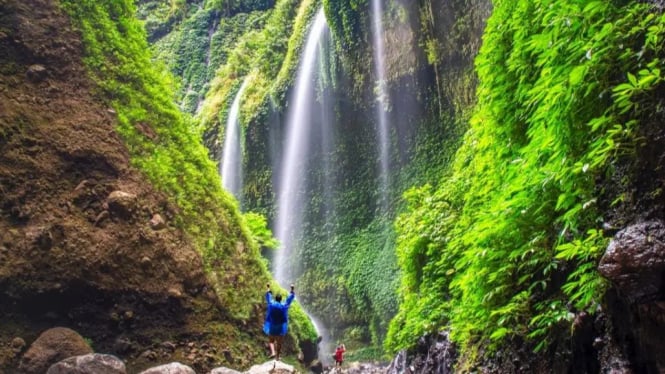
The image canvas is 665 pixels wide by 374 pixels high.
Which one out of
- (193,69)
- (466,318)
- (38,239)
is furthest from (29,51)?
(193,69)

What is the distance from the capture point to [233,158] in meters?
24.7

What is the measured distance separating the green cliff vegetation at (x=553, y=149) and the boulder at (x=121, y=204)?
261 inches

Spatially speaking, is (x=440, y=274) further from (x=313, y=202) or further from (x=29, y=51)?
(x=313, y=202)

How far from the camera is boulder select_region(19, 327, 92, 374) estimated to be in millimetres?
6914

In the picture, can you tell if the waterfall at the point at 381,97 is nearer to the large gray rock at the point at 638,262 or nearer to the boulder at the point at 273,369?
the boulder at the point at 273,369

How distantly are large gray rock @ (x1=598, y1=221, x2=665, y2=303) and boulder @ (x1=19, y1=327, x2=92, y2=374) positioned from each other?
23.9ft

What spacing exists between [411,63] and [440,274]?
38.7 ft

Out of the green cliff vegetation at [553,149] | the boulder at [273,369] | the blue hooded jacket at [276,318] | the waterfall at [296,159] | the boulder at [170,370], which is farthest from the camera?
the waterfall at [296,159]

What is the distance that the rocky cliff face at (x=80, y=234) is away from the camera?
7824mm

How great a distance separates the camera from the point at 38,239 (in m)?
7.97

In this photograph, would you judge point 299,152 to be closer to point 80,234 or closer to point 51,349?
point 80,234

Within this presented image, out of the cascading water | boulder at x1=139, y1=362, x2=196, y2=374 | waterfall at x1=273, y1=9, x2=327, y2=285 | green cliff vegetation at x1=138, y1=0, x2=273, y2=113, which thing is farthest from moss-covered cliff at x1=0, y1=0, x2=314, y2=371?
green cliff vegetation at x1=138, y1=0, x2=273, y2=113

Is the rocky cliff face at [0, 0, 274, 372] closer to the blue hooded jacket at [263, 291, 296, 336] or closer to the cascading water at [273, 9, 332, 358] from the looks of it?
the blue hooded jacket at [263, 291, 296, 336]

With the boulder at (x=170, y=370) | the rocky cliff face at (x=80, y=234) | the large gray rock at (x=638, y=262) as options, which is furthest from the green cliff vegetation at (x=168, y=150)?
the large gray rock at (x=638, y=262)
